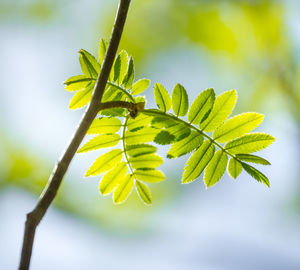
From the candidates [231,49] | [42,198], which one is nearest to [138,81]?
[42,198]

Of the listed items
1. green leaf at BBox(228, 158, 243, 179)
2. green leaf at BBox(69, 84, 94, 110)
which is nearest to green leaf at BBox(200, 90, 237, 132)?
green leaf at BBox(228, 158, 243, 179)

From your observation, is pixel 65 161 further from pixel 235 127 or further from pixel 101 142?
pixel 235 127

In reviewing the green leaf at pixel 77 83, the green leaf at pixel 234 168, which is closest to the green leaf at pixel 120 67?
the green leaf at pixel 77 83

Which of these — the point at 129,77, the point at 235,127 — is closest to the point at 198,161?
the point at 235,127

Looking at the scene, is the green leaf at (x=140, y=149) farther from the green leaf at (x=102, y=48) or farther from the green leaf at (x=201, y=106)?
the green leaf at (x=102, y=48)

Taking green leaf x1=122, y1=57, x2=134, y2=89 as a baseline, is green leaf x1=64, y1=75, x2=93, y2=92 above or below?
below

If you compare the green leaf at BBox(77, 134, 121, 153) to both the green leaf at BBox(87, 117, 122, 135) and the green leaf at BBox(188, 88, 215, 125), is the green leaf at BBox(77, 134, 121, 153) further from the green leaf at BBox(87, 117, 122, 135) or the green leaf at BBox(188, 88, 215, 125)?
the green leaf at BBox(188, 88, 215, 125)
